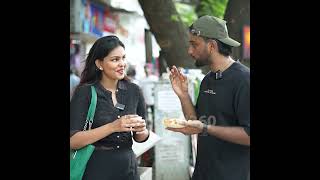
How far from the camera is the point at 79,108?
214cm

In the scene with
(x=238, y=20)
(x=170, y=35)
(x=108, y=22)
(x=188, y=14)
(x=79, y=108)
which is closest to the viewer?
(x=79, y=108)

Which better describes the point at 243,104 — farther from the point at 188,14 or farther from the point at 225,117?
the point at 188,14

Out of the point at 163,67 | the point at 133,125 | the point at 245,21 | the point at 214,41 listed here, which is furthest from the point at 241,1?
the point at 163,67

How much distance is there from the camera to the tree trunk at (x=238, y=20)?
232 cm

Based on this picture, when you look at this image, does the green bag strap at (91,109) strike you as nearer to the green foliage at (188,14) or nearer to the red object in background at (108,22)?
the green foliage at (188,14)

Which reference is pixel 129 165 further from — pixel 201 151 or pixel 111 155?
pixel 201 151

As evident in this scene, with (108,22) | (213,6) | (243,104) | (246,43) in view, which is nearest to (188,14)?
(213,6)

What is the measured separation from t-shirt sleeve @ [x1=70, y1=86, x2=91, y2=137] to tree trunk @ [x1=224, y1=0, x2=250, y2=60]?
0.83 metres

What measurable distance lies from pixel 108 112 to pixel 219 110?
0.58 meters

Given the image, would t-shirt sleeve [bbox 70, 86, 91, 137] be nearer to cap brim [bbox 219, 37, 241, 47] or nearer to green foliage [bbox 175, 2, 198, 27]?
cap brim [bbox 219, 37, 241, 47]

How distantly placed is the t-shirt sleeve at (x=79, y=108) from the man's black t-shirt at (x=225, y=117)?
0.60m
